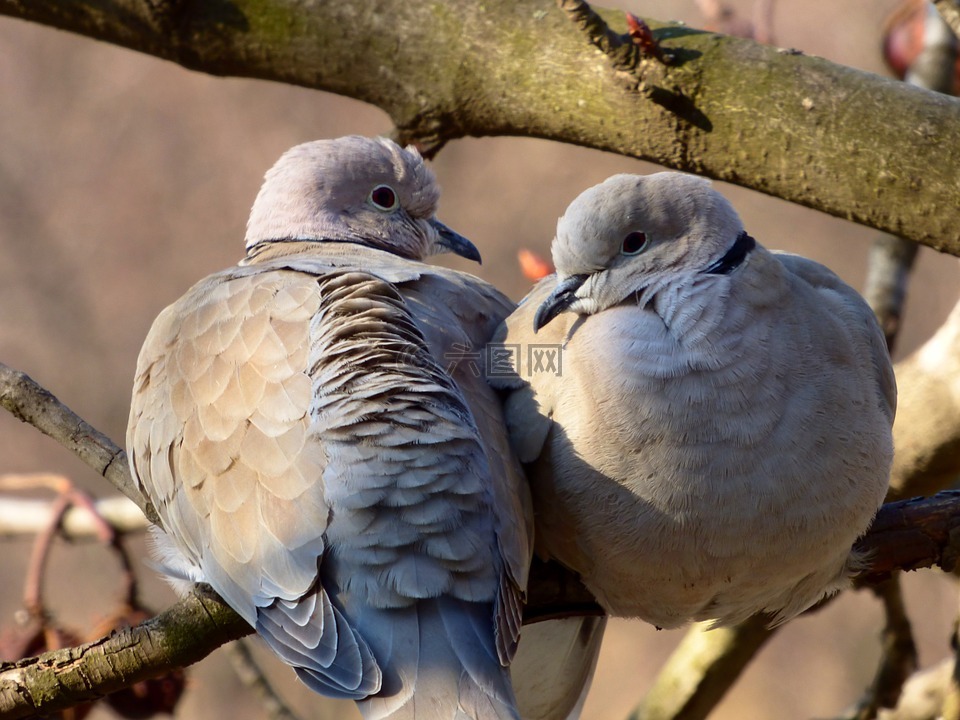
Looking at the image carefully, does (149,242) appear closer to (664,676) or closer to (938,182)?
(664,676)

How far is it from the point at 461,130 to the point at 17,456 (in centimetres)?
657

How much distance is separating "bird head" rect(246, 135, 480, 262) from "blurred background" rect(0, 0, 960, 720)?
16.3ft

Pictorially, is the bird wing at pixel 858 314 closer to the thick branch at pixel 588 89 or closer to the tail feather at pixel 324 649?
the thick branch at pixel 588 89

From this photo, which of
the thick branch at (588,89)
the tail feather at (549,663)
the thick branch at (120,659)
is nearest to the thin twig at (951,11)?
the thick branch at (588,89)

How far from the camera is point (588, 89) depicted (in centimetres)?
262

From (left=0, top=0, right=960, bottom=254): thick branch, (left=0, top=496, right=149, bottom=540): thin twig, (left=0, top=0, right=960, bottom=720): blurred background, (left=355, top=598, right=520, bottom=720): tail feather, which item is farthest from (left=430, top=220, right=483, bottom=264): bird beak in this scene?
(left=0, top=0, right=960, bottom=720): blurred background

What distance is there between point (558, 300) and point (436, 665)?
2.48 ft

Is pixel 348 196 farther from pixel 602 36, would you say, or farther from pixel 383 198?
pixel 602 36

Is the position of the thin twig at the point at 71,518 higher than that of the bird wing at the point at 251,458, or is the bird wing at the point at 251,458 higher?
the bird wing at the point at 251,458

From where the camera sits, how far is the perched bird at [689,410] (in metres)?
2.10

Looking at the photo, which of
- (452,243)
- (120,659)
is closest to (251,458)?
(120,659)

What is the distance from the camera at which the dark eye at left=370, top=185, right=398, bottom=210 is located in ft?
10.2

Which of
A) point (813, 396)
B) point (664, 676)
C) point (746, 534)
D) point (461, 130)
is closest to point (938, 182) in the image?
point (813, 396)

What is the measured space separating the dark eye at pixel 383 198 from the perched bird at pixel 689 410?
861 millimetres
